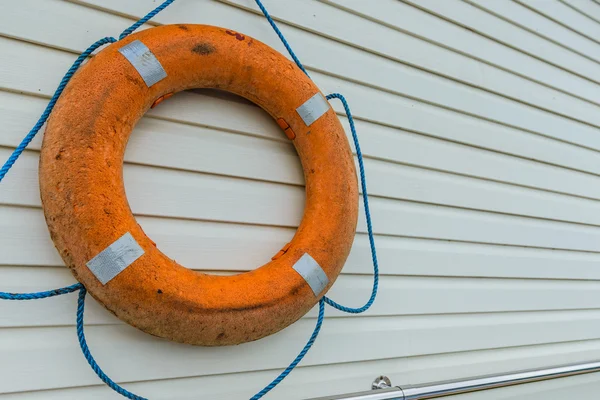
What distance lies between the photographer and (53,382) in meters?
1.17

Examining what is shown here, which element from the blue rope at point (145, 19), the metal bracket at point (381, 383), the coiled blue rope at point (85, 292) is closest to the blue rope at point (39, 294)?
the coiled blue rope at point (85, 292)

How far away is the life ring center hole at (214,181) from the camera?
51.9 inches

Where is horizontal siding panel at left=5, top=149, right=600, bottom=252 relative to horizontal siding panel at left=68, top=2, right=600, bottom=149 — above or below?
below

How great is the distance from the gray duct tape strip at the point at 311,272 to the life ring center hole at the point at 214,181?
17 cm

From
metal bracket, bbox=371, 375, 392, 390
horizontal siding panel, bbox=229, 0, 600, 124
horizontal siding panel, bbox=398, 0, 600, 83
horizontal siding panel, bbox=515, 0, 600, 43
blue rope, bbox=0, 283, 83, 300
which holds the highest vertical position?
horizontal siding panel, bbox=515, 0, 600, 43

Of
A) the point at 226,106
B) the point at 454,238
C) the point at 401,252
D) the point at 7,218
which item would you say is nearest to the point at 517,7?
the point at 454,238

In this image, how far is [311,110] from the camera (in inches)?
56.0

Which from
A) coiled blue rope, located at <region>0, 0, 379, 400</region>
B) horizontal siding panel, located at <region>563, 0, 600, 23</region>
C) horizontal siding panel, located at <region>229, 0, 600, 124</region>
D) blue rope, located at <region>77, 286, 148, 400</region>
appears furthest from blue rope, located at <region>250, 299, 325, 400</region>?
horizontal siding panel, located at <region>563, 0, 600, 23</region>

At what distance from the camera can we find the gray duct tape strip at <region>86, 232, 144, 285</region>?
3.52 feet

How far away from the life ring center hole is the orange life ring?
89 mm

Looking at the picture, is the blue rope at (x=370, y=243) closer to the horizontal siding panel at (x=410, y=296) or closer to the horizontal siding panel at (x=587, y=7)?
the horizontal siding panel at (x=410, y=296)

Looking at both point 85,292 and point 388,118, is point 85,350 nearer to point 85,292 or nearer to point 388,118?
point 85,292

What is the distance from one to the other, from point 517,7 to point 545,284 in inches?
52.5

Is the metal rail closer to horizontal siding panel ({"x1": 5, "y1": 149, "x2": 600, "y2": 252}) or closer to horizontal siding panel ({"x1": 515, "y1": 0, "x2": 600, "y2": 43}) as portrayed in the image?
horizontal siding panel ({"x1": 5, "y1": 149, "x2": 600, "y2": 252})
